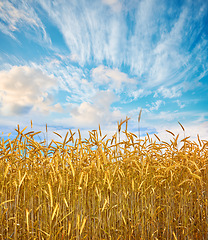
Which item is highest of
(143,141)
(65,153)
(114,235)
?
(143,141)

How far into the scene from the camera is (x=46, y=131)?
7.79 feet

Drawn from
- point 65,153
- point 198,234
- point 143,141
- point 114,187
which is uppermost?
point 143,141

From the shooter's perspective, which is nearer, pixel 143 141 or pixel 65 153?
pixel 65 153

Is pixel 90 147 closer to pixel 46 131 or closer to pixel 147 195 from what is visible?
pixel 46 131

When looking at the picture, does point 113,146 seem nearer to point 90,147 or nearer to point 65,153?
point 90,147

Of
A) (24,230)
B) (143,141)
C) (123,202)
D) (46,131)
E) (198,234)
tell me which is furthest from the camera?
(143,141)

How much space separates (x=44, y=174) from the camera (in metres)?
2.21

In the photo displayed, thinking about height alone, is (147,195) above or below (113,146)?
below

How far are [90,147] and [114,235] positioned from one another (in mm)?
943

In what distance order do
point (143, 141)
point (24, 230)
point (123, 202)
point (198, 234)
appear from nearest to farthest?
point (24, 230)
point (123, 202)
point (198, 234)
point (143, 141)

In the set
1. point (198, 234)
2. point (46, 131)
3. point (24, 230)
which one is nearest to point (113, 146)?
point (46, 131)

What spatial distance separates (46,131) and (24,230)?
1.00m

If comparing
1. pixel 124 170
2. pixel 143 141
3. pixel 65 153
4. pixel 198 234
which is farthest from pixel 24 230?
pixel 198 234

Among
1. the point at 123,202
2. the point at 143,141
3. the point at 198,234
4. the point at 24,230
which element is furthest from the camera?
the point at 143,141
